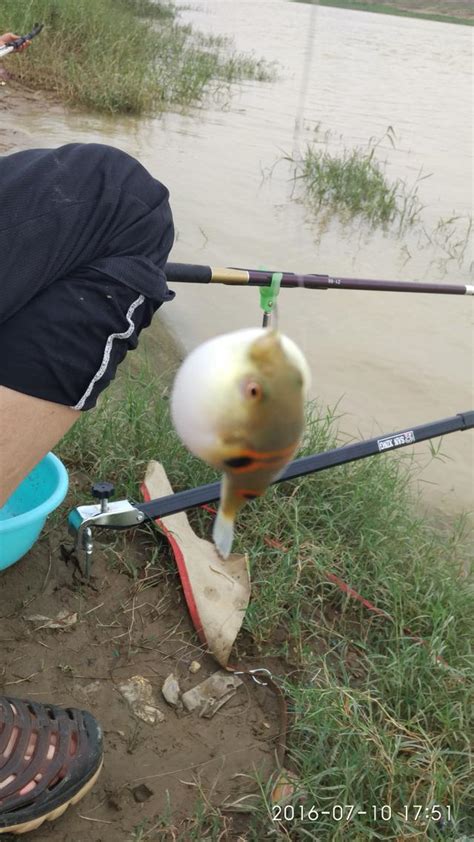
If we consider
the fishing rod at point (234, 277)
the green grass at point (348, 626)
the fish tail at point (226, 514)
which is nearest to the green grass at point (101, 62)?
Result: the green grass at point (348, 626)

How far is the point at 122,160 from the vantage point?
4.70 feet

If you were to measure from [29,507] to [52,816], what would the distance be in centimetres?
95

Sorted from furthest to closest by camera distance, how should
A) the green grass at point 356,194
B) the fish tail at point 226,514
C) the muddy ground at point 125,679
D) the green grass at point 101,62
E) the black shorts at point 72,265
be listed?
the green grass at point 101,62
the green grass at point 356,194
the muddy ground at point 125,679
the black shorts at point 72,265
the fish tail at point 226,514

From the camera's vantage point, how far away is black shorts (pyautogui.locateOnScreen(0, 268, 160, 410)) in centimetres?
136

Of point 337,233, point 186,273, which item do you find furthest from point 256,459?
point 337,233

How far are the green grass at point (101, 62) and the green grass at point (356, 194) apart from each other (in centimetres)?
282

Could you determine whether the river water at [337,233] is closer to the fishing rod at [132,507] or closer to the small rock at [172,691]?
the fishing rod at [132,507]

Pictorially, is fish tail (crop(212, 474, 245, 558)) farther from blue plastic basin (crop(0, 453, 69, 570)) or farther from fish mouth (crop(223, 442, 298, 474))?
blue plastic basin (crop(0, 453, 69, 570))

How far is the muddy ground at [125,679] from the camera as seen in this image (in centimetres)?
175

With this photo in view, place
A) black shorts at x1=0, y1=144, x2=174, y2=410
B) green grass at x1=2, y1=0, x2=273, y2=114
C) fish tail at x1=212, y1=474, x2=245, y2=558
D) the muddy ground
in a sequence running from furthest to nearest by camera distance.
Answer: green grass at x1=2, y1=0, x2=273, y2=114
the muddy ground
black shorts at x1=0, y1=144, x2=174, y2=410
fish tail at x1=212, y1=474, x2=245, y2=558

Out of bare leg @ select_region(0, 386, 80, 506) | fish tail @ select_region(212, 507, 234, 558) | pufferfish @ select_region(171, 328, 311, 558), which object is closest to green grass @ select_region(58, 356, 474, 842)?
bare leg @ select_region(0, 386, 80, 506)

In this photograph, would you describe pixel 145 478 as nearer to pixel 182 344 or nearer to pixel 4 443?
pixel 4 443

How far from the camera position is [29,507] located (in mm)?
2367

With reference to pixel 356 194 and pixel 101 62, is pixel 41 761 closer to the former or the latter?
pixel 356 194
